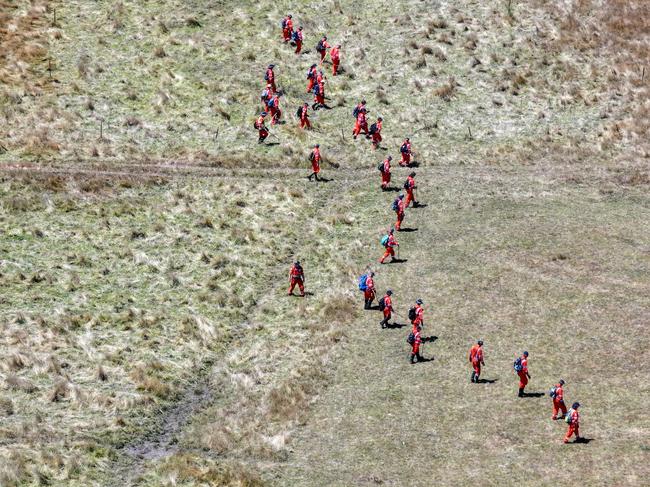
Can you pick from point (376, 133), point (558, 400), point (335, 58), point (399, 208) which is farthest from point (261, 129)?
point (558, 400)

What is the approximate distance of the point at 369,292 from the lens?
49312 millimetres

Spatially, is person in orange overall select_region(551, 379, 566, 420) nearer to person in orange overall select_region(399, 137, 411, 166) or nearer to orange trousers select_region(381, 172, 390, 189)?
orange trousers select_region(381, 172, 390, 189)

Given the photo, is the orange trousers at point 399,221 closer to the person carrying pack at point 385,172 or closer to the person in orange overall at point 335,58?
the person carrying pack at point 385,172

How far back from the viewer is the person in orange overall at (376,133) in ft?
208

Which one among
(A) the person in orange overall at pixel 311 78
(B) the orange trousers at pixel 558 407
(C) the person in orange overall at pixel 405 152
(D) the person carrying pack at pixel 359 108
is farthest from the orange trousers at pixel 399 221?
(B) the orange trousers at pixel 558 407

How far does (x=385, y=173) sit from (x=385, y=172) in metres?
0.08

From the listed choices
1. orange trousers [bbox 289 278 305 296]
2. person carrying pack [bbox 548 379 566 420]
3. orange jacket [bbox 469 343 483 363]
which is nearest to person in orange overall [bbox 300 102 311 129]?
orange trousers [bbox 289 278 305 296]

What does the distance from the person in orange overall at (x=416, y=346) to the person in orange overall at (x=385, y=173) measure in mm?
15045

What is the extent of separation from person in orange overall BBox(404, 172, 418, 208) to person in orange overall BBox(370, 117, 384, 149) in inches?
251

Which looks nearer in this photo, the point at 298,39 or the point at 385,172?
the point at 385,172

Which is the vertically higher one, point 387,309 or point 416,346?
point 387,309

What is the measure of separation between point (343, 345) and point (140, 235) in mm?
13244

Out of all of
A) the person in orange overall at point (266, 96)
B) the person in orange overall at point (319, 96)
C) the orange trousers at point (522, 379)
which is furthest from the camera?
the person in orange overall at point (319, 96)

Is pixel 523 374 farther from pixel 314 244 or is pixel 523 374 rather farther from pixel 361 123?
pixel 361 123
